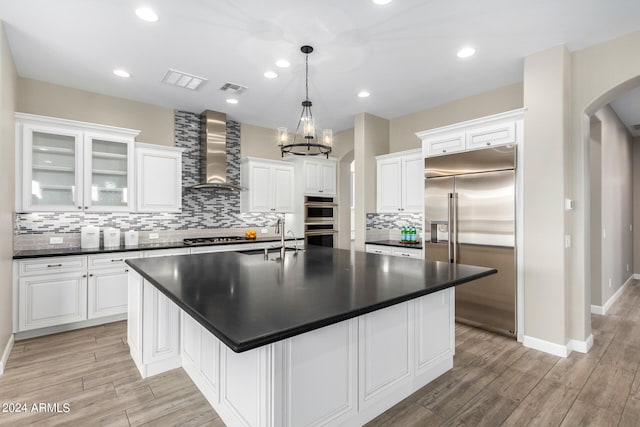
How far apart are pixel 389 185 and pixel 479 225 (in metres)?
1.71

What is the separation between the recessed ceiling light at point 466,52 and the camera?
319cm

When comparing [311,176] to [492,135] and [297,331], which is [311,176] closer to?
[492,135]

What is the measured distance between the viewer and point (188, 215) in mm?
5098

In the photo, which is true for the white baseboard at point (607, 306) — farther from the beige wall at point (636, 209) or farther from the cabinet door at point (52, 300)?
the cabinet door at point (52, 300)

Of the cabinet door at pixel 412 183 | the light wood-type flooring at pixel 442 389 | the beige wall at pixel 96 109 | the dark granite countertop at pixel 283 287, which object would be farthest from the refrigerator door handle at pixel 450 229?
the beige wall at pixel 96 109

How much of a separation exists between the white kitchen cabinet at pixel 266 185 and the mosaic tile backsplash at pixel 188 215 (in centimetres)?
22

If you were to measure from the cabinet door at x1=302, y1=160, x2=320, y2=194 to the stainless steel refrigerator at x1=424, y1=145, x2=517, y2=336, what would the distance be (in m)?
2.37

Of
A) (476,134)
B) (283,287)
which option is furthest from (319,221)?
(283,287)

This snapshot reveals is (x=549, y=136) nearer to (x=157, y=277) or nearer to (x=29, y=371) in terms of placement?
(x=157, y=277)

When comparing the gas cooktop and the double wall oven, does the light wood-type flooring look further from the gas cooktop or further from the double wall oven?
the double wall oven

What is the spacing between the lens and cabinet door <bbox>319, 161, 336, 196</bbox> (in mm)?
6113

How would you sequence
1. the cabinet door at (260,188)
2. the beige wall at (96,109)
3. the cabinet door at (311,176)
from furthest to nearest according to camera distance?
the cabinet door at (311,176) → the cabinet door at (260,188) → the beige wall at (96,109)

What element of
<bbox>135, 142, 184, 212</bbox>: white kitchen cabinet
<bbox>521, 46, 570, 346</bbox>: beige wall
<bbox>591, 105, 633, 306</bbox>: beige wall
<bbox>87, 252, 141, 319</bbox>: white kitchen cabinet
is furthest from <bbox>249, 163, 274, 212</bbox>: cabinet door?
<bbox>591, 105, 633, 306</bbox>: beige wall

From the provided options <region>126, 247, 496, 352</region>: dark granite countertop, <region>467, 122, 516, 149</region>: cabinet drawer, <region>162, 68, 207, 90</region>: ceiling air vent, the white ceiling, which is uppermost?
the white ceiling
